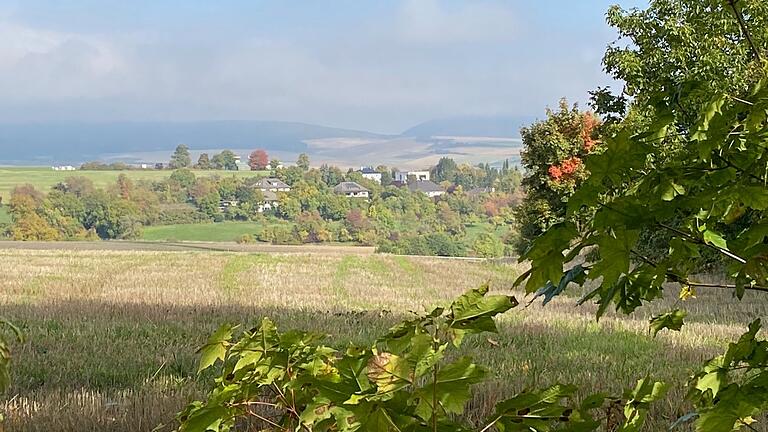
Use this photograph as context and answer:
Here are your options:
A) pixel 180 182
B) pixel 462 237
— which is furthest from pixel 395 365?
pixel 180 182

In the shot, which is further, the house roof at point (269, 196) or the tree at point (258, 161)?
the tree at point (258, 161)

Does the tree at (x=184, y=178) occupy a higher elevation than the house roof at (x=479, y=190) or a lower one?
higher

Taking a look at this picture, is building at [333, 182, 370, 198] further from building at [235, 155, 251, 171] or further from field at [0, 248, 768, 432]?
field at [0, 248, 768, 432]

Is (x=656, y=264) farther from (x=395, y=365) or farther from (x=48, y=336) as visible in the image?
(x=48, y=336)

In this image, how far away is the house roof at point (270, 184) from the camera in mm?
102725

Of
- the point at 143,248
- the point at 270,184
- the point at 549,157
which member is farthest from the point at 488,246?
the point at 549,157

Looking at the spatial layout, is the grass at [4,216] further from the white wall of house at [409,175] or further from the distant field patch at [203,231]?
the white wall of house at [409,175]

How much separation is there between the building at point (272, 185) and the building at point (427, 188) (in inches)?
742

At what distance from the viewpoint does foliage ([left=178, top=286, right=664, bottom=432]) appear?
0.99 meters

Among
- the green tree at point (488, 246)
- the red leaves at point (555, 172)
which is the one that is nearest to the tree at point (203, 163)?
the green tree at point (488, 246)

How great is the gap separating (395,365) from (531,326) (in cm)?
871

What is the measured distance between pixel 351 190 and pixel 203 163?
127ft

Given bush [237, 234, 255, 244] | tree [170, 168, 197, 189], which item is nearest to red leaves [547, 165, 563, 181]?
bush [237, 234, 255, 244]

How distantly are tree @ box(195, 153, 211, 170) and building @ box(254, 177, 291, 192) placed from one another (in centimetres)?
2219
